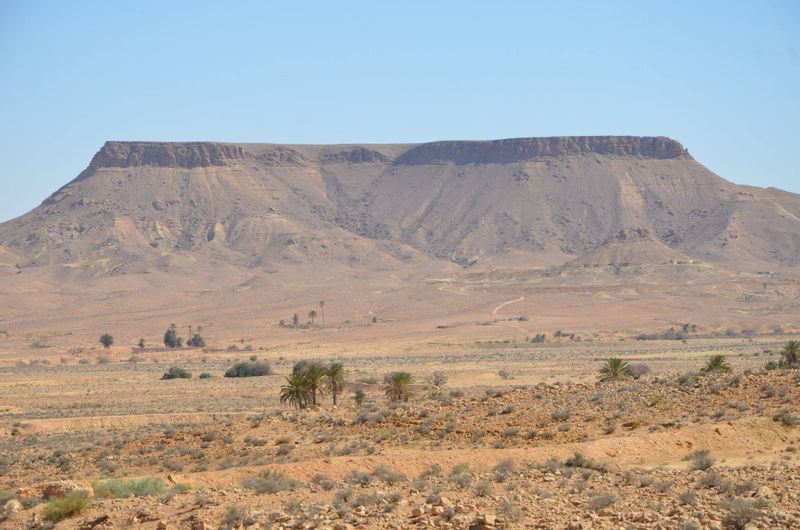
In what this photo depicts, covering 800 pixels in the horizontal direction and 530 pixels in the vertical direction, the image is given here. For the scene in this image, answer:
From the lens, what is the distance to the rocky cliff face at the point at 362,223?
169375 mm

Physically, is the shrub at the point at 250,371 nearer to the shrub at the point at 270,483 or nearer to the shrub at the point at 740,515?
the shrub at the point at 270,483

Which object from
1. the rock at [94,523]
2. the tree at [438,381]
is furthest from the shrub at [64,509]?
the tree at [438,381]

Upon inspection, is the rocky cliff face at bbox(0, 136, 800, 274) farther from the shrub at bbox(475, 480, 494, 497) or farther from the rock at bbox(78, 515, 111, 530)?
the rock at bbox(78, 515, 111, 530)

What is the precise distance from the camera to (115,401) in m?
49.5

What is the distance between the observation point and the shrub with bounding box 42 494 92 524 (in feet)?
49.3

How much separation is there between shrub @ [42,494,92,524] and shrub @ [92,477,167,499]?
1088 millimetres

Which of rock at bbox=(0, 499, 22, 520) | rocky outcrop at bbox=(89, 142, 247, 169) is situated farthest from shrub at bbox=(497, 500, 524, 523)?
rocky outcrop at bbox=(89, 142, 247, 169)

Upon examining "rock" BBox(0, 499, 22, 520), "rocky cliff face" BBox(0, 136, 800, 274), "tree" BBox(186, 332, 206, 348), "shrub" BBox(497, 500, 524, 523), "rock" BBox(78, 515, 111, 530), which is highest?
"rocky cliff face" BBox(0, 136, 800, 274)

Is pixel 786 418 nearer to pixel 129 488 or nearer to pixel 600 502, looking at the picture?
pixel 600 502

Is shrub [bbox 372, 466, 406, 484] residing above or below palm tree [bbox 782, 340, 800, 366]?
above

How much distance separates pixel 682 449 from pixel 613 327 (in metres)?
86.7

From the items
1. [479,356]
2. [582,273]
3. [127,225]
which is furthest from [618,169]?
[479,356]

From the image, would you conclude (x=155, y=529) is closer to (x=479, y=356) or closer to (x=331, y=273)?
(x=479, y=356)

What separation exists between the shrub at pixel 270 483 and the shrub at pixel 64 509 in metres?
2.40
